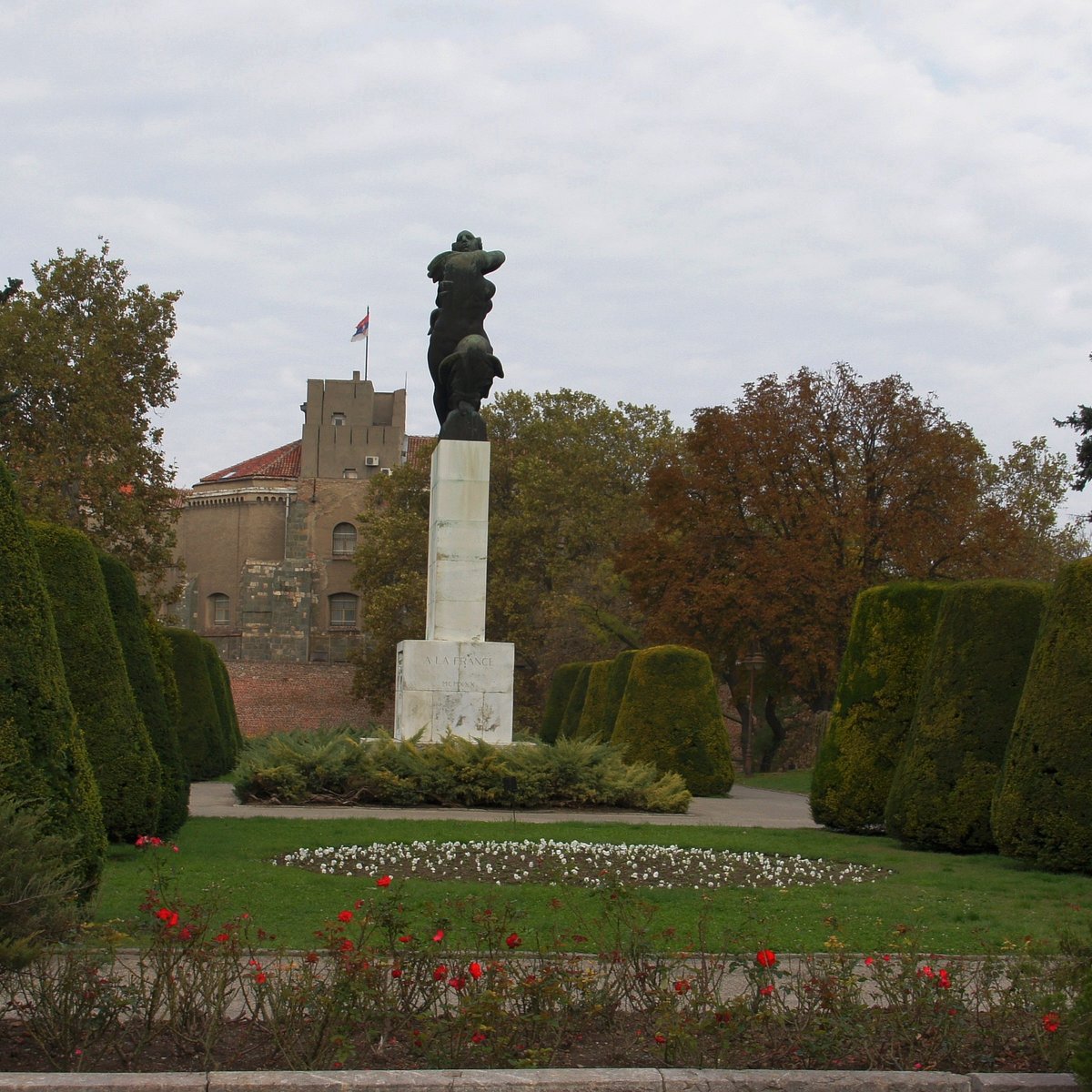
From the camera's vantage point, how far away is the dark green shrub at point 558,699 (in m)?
33.1

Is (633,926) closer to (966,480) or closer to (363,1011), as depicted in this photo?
(363,1011)

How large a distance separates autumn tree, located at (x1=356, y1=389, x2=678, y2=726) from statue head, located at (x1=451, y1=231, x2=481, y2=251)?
2075 centimetres

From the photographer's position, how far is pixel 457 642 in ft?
62.8

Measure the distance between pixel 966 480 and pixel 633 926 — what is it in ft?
94.2

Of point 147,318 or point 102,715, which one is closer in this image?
point 102,715

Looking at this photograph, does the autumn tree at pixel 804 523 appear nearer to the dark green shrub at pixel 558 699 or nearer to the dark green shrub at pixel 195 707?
the dark green shrub at pixel 558 699

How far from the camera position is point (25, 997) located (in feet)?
16.4

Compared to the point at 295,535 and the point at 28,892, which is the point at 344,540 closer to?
the point at 295,535

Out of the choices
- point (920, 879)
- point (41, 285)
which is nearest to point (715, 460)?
point (41, 285)

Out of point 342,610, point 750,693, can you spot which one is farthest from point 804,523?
point 342,610

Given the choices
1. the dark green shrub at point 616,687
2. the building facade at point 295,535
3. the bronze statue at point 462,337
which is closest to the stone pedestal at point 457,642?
the bronze statue at point 462,337

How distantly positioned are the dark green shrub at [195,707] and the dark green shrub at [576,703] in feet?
30.8

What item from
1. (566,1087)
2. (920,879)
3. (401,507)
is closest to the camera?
(566,1087)

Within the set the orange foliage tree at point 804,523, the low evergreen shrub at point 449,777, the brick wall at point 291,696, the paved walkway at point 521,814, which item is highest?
the orange foliage tree at point 804,523
